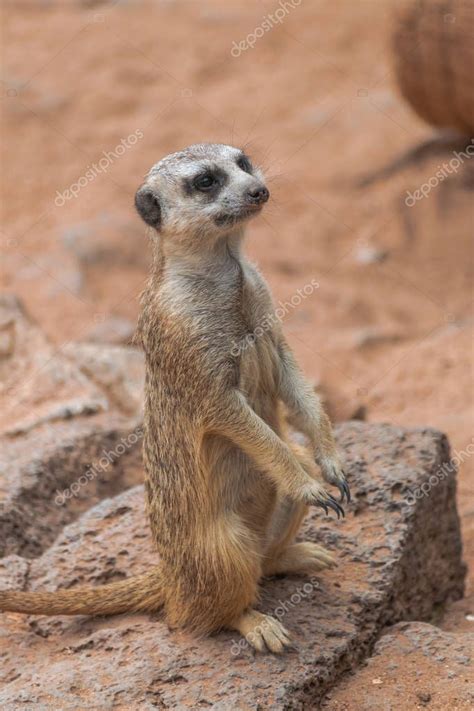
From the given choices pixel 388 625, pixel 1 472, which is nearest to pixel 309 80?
pixel 1 472

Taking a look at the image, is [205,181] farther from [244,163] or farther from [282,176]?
[282,176]

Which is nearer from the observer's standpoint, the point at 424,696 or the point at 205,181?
the point at 424,696

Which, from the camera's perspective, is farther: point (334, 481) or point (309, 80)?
point (309, 80)

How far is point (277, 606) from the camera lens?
358 cm

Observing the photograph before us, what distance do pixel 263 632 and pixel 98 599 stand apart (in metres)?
0.63

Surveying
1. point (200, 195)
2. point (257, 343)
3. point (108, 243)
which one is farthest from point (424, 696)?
point (108, 243)

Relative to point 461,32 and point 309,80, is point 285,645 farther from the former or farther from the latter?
point 309,80

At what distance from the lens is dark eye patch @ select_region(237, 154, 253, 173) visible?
3518 mm

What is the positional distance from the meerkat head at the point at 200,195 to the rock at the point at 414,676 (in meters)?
1.55

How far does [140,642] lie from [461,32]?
6.84 m

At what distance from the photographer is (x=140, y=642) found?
340cm

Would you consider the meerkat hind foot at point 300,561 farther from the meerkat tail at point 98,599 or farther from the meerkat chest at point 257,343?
the meerkat chest at point 257,343

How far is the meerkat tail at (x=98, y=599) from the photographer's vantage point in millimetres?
3465

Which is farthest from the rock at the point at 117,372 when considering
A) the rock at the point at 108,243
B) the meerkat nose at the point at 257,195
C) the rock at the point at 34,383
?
the rock at the point at 108,243
